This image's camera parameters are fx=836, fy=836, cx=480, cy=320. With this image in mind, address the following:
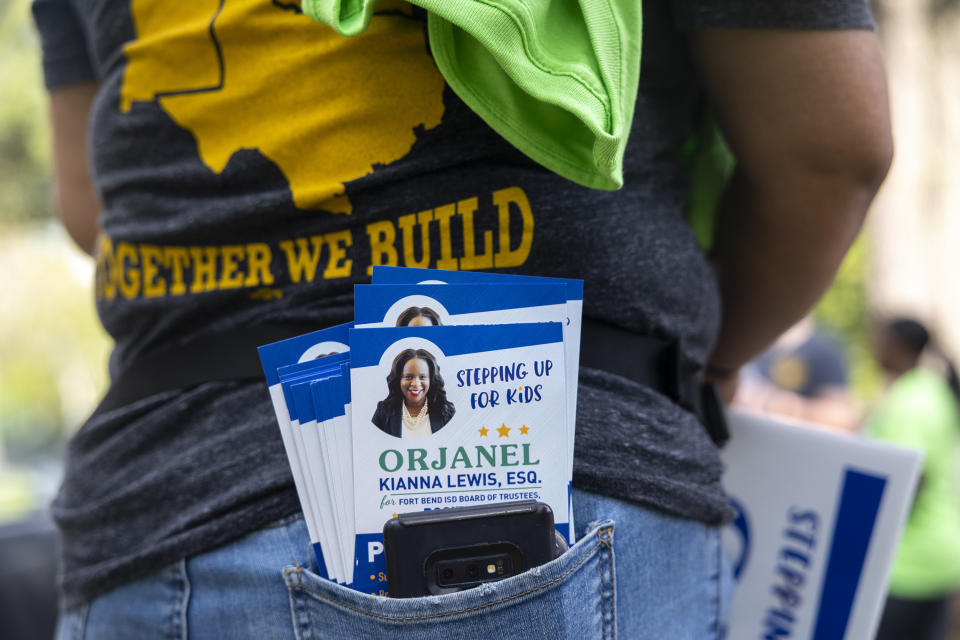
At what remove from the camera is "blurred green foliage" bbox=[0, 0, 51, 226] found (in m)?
15.3

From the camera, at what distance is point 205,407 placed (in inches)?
30.3

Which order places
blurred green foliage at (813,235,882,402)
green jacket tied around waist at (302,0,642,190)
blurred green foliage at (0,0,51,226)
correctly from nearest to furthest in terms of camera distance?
green jacket tied around waist at (302,0,642,190), blurred green foliage at (813,235,882,402), blurred green foliage at (0,0,51,226)

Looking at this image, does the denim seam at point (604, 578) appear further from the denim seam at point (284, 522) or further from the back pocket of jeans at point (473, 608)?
the denim seam at point (284, 522)

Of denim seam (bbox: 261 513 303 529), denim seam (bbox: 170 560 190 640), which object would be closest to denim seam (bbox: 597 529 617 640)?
denim seam (bbox: 261 513 303 529)

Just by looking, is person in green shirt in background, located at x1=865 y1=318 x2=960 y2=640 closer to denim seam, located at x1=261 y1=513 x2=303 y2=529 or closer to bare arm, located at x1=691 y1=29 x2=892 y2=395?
bare arm, located at x1=691 y1=29 x2=892 y2=395

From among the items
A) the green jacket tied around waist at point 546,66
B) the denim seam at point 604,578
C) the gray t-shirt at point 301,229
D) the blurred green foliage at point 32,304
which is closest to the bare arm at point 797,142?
the gray t-shirt at point 301,229

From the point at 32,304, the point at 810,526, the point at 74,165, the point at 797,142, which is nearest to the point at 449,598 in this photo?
the point at 797,142

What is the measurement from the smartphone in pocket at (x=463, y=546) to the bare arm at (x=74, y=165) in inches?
30.3

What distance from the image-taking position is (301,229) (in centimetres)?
77

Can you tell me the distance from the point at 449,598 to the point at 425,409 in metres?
0.15

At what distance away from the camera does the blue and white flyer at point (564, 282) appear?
0.68 meters

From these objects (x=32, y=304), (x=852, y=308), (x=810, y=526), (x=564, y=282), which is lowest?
(x=32, y=304)

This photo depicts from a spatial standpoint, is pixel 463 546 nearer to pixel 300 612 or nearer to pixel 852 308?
pixel 300 612

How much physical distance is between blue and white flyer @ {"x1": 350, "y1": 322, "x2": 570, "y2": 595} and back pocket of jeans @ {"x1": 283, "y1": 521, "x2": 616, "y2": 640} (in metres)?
0.02
